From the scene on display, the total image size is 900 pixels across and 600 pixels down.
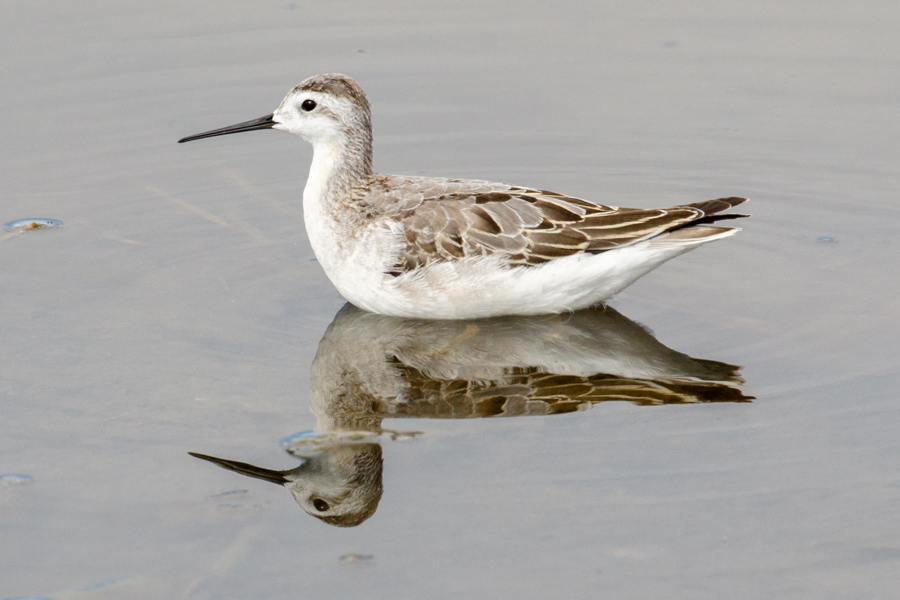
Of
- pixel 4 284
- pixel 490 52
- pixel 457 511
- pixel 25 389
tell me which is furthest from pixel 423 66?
pixel 457 511

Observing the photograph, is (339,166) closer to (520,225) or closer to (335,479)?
(520,225)

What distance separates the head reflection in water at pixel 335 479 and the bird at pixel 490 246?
1936mm

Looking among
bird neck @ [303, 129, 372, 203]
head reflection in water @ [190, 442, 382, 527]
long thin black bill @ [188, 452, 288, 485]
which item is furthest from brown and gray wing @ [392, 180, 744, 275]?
long thin black bill @ [188, 452, 288, 485]

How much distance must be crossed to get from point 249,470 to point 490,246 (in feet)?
9.05

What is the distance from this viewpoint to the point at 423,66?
1285 centimetres

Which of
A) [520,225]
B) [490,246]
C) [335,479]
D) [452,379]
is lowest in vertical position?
[335,479]

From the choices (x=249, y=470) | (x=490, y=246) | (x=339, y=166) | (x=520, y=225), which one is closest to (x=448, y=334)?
(x=490, y=246)

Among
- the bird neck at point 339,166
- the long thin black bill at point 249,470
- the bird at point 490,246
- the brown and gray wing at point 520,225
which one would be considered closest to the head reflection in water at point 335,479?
the long thin black bill at point 249,470

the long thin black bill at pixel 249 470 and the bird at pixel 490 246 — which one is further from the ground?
the bird at pixel 490 246

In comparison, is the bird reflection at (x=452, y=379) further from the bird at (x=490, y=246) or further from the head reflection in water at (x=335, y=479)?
the bird at (x=490, y=246)

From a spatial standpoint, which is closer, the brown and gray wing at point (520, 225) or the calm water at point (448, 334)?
the calm water at point (448, 334)

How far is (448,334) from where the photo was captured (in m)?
8.69

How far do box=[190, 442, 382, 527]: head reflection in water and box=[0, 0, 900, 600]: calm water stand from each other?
25mm

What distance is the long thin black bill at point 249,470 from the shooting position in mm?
6750
